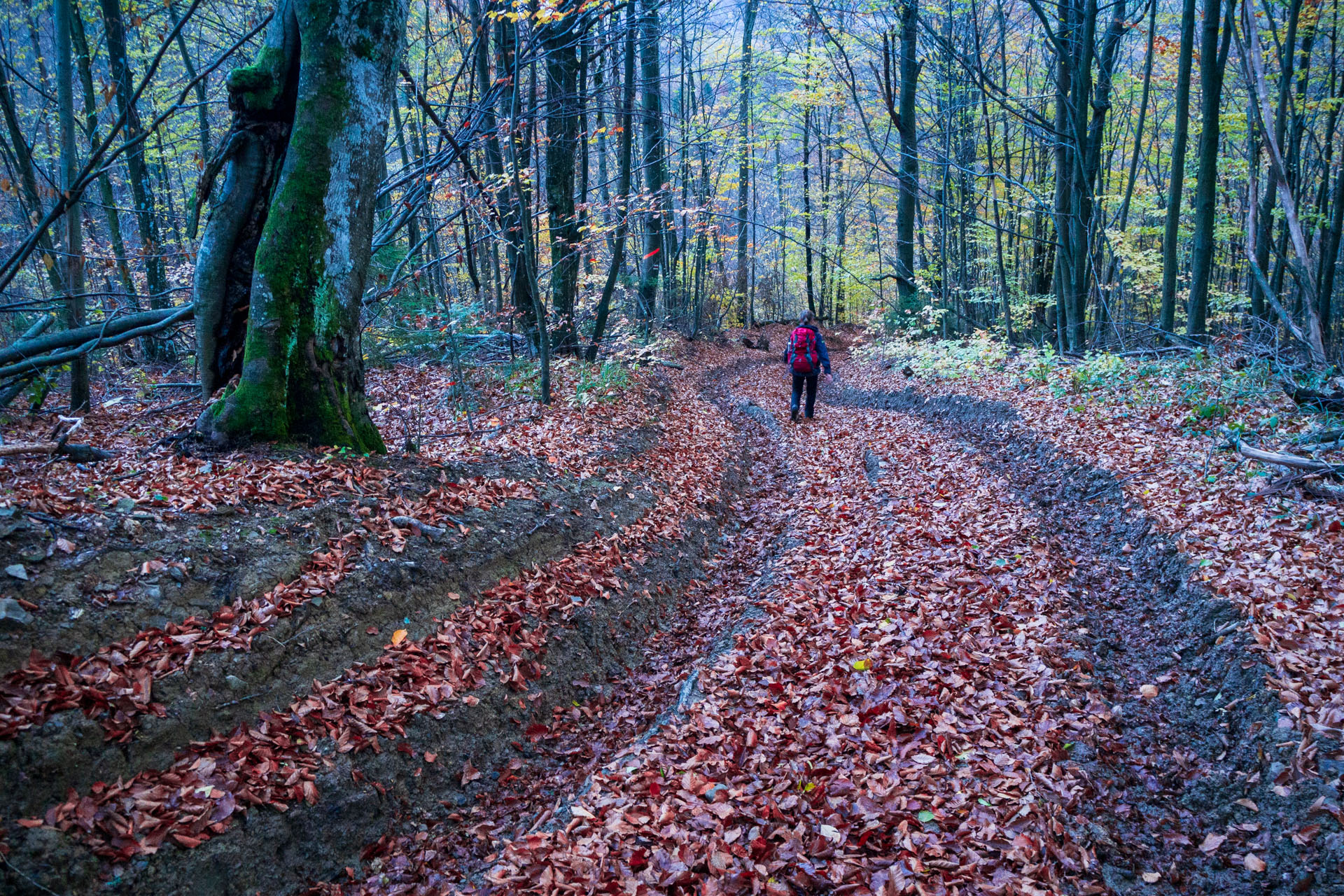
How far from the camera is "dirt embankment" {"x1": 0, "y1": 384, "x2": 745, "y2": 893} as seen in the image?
308 centimetres

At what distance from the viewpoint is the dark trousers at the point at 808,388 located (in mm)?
13648

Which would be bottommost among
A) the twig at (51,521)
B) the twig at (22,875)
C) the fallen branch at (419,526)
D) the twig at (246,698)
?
the twig at (22,875)

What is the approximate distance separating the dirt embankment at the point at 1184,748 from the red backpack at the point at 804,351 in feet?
24.3

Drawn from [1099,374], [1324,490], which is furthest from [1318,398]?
[1099,374]

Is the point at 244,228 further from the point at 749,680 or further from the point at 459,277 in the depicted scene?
the point at 459,277

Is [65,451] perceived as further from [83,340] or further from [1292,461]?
[1292,461]

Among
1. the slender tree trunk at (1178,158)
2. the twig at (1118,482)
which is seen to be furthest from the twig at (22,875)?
the slender tree trunk at (1178,158)

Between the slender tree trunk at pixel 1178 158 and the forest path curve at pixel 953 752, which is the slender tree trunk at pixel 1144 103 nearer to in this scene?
the slender tree trunk at pixel 1178 158

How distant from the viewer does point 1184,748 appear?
3.93m

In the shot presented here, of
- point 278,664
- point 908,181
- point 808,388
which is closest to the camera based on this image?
point 278,664

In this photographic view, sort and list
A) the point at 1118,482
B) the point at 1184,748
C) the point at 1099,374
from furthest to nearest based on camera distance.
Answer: the point at 1099,374 → the point at 1118,482 → the point at 1184,748

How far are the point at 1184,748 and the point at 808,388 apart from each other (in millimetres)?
10359

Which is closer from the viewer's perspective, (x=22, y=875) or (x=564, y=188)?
(x=22, y=875)

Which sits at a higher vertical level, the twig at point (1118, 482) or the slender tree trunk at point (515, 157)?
the slender tree trunk at point (515, 157)
